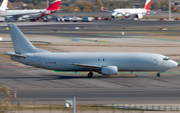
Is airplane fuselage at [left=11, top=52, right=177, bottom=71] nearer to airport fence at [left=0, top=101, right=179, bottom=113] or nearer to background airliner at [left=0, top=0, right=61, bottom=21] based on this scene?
airport fence at [left=0, top=101, right=179, bottom=113]

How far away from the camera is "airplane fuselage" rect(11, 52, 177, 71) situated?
46.8m

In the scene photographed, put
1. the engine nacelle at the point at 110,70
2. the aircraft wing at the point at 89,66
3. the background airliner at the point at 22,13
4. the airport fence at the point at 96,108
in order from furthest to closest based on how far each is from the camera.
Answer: the background airliner at the point at 22,13 → the aircraft wing at the point at 89,66 → the engine nacelle at the point at 110,70 → the airport fence at the point at 96,108

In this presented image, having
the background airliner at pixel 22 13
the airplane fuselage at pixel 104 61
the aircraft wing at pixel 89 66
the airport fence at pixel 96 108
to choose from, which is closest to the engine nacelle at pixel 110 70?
the airplane fuselage at pixel 104 61

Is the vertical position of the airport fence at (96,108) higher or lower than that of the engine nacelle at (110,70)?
higher

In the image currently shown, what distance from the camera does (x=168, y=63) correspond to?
1855 inches

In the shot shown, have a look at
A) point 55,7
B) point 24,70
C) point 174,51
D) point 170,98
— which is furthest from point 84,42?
point 55,7

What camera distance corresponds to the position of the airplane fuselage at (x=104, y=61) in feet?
153

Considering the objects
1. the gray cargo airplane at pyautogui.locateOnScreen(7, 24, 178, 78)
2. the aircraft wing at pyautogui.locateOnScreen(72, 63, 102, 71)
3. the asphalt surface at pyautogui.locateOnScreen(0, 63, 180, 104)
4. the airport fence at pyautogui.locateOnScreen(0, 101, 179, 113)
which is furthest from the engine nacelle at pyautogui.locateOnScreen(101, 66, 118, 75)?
the airport fence at pyautogui.locateOnScreen(0, 101, 179, 113)

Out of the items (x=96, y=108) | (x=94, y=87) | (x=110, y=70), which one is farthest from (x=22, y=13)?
(x=96, y=108)

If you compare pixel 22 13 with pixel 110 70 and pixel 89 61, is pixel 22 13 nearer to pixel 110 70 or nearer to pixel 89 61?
pixel 89 61

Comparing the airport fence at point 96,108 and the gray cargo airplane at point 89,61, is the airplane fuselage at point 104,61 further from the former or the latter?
the airport fence at point 96,108

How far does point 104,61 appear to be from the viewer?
154 ft

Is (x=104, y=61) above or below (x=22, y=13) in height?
above

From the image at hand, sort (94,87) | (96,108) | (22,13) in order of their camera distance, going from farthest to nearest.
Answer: (22,13), (94,87), (96,108)
